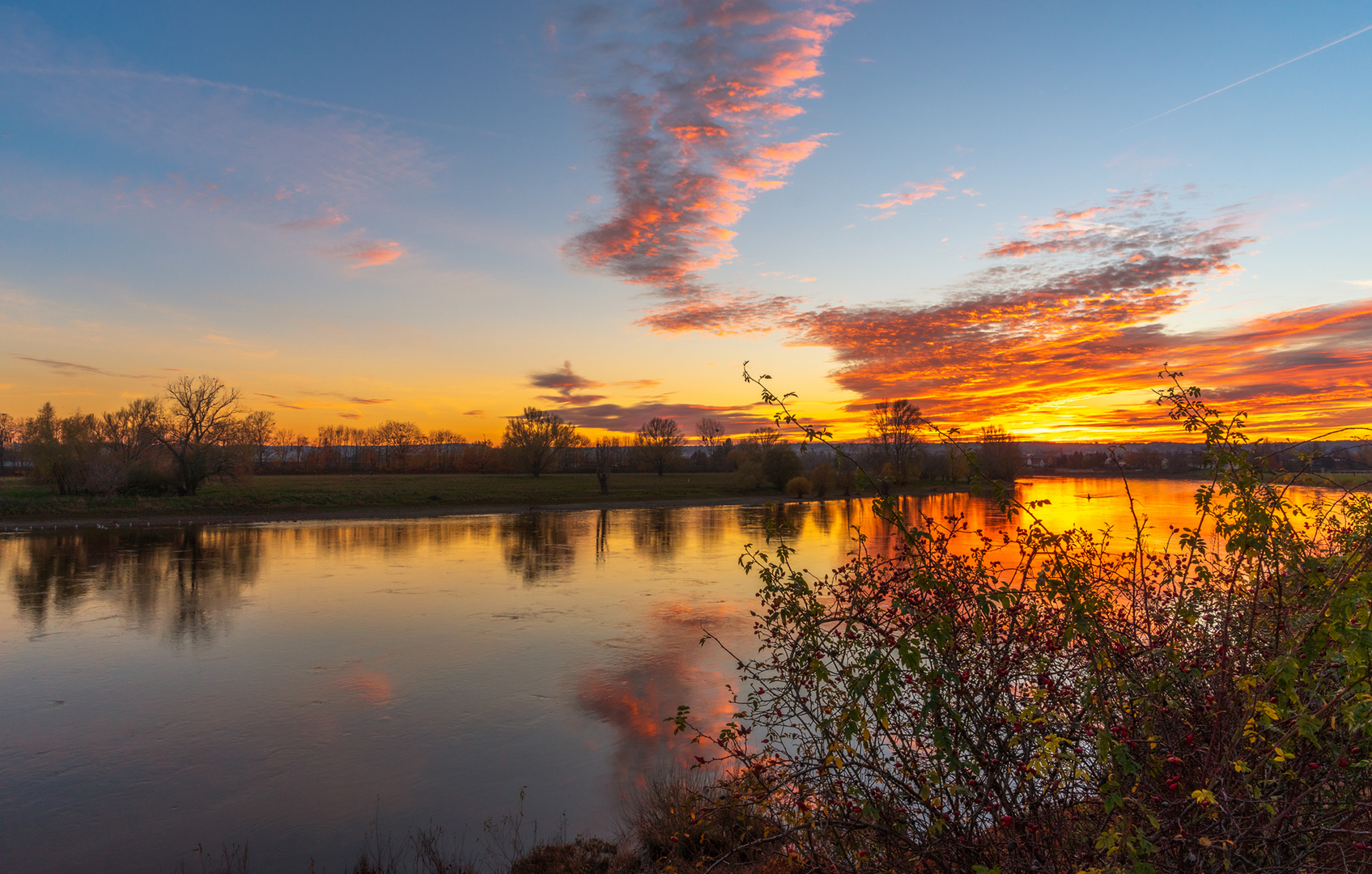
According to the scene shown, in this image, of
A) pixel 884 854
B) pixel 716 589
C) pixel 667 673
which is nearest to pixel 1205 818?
pixel 884 854

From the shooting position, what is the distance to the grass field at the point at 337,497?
37.1 metres

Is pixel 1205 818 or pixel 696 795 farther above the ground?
pixel 1205 818

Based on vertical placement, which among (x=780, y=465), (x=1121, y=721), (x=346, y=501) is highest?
(x=780, y=465)

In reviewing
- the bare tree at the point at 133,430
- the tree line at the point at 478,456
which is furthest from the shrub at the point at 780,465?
the bare tree at the point at 133,430

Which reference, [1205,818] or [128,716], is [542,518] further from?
[1205,818]

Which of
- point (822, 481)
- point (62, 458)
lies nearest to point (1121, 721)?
point (62, 458)

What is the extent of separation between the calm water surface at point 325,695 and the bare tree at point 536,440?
56.8m

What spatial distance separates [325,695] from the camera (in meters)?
10.4

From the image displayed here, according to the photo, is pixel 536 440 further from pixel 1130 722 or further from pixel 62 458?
pixel 1130 722

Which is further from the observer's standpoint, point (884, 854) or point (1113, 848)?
Answer: point (884, 854)

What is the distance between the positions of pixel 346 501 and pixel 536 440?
1441 inches

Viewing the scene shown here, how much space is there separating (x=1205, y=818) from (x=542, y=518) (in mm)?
39758

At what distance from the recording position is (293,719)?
9484 millimetres

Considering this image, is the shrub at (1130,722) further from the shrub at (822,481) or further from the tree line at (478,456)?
the shrub at (822,481)
